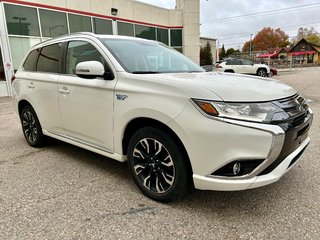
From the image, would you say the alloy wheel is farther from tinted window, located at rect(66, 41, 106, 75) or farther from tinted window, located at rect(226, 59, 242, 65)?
tinted window, located at rect(226, 59, 242, 65)

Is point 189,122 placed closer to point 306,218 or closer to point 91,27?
point 306,218

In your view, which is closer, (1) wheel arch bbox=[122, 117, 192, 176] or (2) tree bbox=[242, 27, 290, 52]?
(1) wheel arch bbox=[122, 117, 192, 176]

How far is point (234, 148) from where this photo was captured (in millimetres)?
2141

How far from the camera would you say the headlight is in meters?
2.17

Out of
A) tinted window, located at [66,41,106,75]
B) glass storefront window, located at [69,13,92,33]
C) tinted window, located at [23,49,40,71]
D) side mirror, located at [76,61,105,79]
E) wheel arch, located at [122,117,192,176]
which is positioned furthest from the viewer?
glass storefront window, located at [69,13,92,33]

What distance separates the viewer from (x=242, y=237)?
7.13 ft

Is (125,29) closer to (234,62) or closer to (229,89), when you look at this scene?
(234,62)

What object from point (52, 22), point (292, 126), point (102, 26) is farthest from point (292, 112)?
point (102, 26)

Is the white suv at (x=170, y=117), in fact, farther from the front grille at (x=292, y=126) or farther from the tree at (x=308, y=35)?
the tree at (x=308, y=35)

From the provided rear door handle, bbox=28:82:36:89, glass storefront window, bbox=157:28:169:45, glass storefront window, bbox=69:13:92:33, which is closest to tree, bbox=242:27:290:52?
glass storefront window, bbox=157:28:169:45

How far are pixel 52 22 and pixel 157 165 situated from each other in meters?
13.3

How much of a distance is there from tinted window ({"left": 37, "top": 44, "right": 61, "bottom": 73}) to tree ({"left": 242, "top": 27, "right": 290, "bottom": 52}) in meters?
100.0

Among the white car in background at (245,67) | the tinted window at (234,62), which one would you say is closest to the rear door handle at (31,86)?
the white car in background at (245,67)

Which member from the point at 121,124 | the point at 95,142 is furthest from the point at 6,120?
the point at 121,124
